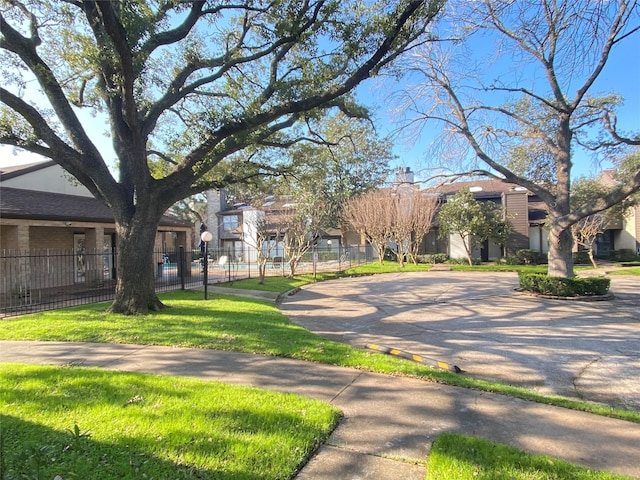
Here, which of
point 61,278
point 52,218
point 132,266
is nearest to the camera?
point 132,266

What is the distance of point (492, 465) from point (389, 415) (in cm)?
110

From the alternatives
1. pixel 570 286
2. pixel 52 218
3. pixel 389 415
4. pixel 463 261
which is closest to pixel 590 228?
pixel 463 261

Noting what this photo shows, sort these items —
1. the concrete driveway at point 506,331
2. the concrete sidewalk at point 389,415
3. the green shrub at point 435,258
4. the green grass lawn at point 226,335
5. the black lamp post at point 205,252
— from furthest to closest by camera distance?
the green shrub at point 435,258, the black lamp post at point 205,252, the concrete driveway at point 506,331, the green grass lawn at point 226,335, the concrete sidewalk at point 389,415

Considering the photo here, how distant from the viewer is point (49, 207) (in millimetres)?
15023

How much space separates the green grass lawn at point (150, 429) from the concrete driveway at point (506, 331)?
3665 millimetres

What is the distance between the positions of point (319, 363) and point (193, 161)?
640cm

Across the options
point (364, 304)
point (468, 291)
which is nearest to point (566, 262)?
point (468, 291)

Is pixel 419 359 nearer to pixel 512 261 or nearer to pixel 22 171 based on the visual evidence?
pixel 22 171

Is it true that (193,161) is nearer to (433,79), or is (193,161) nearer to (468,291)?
(433,79)

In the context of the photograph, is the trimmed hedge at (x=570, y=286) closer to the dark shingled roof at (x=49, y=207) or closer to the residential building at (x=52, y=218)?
the residential building at (x=52, y=218)

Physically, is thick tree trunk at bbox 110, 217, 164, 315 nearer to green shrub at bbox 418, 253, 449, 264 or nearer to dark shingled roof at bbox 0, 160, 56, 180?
dark shingled roof at bbox 0, 160, 56, 180

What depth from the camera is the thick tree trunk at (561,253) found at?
47.3 ft

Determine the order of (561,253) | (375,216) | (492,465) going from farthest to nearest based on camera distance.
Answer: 1. (375,216)
2. (561,253)
3. (492,465)

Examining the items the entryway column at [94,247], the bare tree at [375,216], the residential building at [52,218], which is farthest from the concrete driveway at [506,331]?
the bare tree at [375,216]
